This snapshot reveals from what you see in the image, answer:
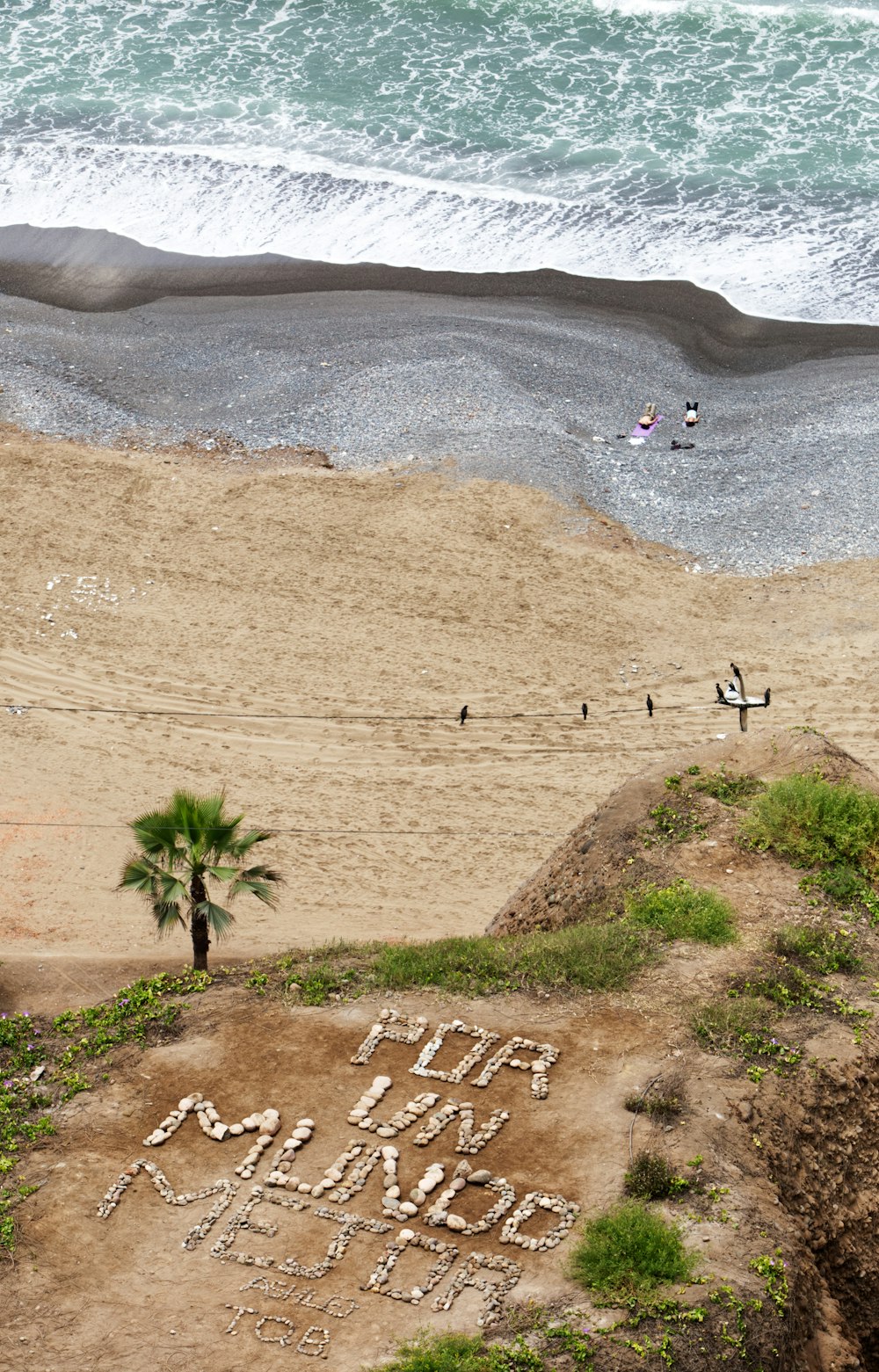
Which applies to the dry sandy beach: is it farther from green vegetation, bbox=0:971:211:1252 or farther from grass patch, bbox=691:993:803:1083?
grass patch, bbox=691:993:803:1083

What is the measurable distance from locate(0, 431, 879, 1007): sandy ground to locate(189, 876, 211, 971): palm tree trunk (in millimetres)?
2730

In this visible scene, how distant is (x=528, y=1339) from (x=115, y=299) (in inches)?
1372

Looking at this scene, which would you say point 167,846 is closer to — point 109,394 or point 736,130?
point 109,394

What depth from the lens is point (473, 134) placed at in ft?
163

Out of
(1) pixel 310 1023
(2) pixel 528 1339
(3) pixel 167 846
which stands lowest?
(2) pixel 528 1339

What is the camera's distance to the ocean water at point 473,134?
4441cm

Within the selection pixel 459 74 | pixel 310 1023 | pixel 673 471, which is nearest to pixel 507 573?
pixel 673 471

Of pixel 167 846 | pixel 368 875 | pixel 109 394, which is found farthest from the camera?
pixel 109 394

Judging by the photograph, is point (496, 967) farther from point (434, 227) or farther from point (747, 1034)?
point (434, 227)

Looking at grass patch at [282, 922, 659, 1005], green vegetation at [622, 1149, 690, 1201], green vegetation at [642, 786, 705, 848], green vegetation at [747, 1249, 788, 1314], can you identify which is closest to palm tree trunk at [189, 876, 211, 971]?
grass patch at [282, 922, 659, 1005]

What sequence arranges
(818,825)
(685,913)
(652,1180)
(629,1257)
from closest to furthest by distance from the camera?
(629,1257), (652,1180), (685,913), (818,825)

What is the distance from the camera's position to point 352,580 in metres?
31.5

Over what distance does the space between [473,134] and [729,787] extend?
114 ft

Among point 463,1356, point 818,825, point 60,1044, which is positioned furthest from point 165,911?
point 818,825
